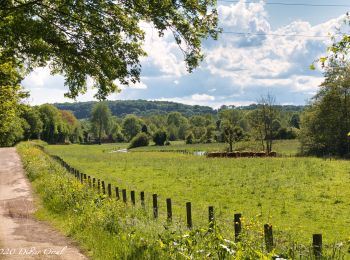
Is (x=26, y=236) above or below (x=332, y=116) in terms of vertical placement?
below

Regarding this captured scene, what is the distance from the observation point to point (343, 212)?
Result: 19.5m

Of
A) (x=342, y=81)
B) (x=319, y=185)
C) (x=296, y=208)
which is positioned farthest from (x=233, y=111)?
(x=296, y=208)

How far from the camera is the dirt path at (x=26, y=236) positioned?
9531 mm

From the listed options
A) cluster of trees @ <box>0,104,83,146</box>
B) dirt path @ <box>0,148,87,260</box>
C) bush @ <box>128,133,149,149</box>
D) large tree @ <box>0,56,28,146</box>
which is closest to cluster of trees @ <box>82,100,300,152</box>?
bush @ <box>128,133,149,149</box>

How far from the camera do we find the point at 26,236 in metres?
11.7

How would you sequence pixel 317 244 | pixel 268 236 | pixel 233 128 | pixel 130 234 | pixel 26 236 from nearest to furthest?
pixel 317 244
pixel 268 236
pixel 130 234
pixel 26 236
pixel 233 128

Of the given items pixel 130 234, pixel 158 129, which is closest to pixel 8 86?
pixel 130 234

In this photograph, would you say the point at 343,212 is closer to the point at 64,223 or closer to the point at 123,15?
the point at 64,223

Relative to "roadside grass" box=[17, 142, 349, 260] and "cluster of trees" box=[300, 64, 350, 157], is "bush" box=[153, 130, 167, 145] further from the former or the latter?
"roadside grass" box=[17, 142, 349, 260]

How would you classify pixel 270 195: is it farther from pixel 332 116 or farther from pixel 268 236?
pixel 332 116

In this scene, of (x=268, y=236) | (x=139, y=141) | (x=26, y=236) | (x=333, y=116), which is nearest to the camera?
(x=268, y=236)

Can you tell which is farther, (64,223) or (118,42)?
(64,223)

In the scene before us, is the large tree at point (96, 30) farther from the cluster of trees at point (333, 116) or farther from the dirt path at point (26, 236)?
the cluster of trees at point (333, 116)

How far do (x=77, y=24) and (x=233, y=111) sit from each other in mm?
86105
